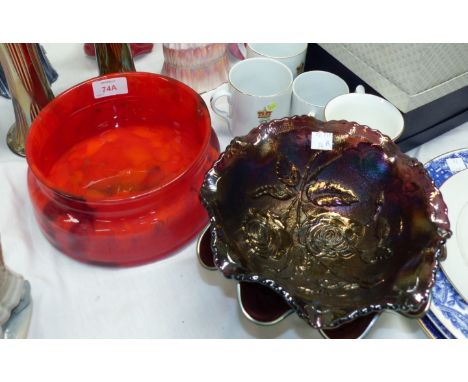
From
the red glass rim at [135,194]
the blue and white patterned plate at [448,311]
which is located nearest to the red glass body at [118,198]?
the red glass rim at [135,194]

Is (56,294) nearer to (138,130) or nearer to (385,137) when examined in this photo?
(138,130)

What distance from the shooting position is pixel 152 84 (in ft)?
1.86

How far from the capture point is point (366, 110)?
55cm

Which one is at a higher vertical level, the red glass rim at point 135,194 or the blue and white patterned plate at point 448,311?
the red glass rim at point 135,194

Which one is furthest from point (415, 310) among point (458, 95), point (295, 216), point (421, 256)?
point (458, 95)

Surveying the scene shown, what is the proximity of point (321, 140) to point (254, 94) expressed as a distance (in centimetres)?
13

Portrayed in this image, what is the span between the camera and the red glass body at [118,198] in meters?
0.44

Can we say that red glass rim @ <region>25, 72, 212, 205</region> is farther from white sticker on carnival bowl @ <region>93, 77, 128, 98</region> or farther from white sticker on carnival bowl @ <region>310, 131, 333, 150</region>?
white sticker on carnival bowl @ <region>310, 131, 333, 150</region>

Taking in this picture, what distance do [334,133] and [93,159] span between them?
28cm

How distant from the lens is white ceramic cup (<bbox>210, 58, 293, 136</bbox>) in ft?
1.78

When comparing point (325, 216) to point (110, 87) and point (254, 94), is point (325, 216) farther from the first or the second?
point (110, 87)

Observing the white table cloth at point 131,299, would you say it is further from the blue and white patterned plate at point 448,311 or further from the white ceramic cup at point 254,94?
the white ceramic cup at point 254,94

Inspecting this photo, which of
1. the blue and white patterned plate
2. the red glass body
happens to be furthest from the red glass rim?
the blue and white patterned plate

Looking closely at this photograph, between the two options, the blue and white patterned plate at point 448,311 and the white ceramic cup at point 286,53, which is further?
the white ceramic cup at point 286,53
